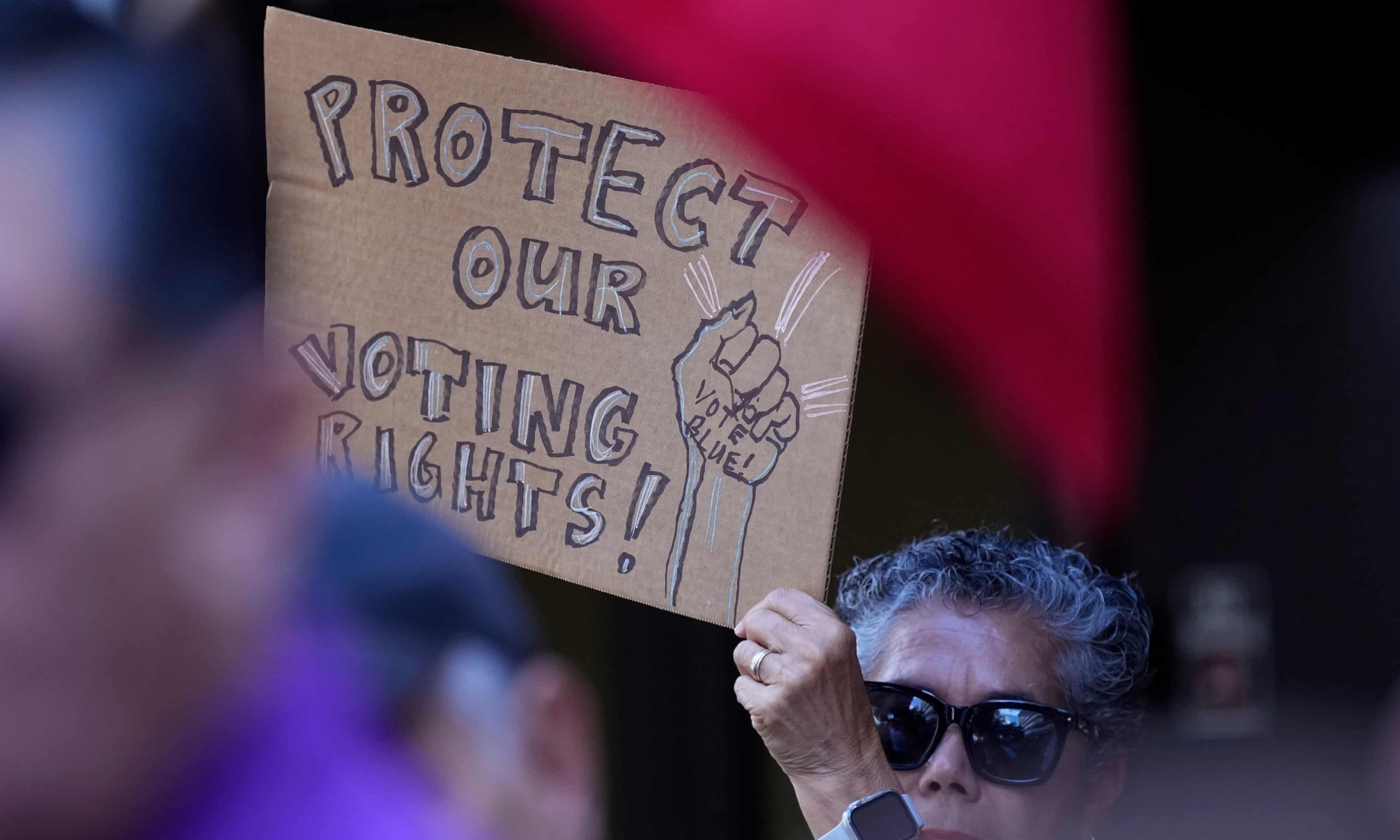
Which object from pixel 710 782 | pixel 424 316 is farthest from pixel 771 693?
pixel 710 782

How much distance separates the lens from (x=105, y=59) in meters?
0.38

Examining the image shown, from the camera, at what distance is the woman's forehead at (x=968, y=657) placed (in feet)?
4.61

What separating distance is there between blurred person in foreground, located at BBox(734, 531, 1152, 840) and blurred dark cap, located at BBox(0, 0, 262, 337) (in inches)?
32.2

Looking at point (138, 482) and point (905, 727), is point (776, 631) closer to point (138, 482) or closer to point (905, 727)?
point (905, 727)

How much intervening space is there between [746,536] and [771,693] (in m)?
0.20

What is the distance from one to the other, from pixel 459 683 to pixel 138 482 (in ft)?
0.46

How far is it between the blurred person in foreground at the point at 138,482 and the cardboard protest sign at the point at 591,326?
634 mm

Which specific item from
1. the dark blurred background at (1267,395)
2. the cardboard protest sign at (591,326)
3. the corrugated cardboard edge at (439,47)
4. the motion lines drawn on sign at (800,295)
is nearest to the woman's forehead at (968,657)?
the cardboard protest sign at (591,326)

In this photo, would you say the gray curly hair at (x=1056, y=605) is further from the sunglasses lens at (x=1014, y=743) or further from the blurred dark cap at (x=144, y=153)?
the blurred dark cap at (x=144, y=153)

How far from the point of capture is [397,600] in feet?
1.48

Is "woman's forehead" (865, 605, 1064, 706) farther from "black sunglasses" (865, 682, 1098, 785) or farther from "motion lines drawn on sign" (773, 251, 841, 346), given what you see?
"motion lines drawn on sign" (773, 251, 841, 346)

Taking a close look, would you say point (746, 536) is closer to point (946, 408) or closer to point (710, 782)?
point (710, 782)

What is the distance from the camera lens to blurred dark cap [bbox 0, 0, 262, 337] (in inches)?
14.6

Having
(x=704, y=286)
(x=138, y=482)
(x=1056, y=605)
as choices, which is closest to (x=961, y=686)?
(x=1056, y=605)
